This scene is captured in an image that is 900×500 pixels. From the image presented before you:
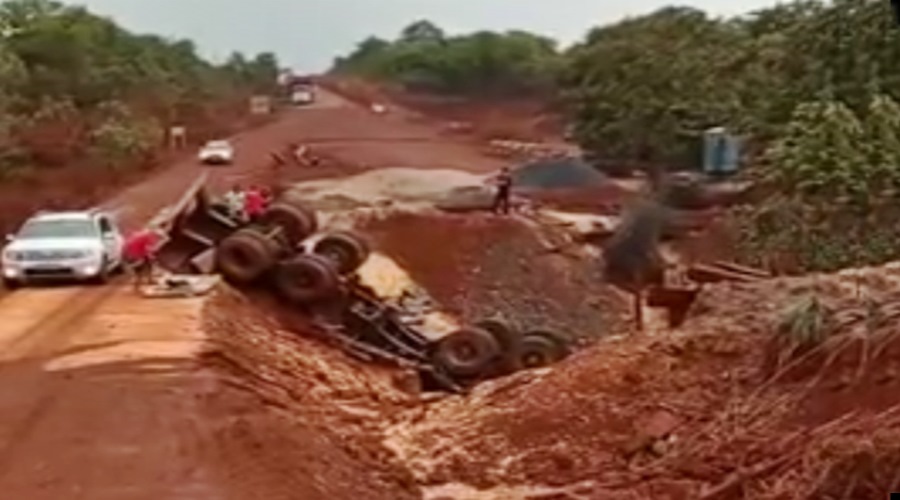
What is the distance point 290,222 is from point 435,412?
1245 centimetres

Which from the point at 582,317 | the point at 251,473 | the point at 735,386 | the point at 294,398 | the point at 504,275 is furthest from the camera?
the point at 504,275

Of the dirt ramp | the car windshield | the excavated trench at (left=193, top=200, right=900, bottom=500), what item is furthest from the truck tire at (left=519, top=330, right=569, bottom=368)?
the car windshield

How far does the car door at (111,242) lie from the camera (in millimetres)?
32094

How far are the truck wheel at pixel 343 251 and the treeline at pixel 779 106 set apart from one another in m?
7.17

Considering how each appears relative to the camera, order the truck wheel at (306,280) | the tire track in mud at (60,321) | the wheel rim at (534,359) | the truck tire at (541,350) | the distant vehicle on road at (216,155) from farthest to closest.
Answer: the distant vehicle on road at (216,155) < the truck wheel at (306,280) < the truck tire at (541,350) < the wheel rim at (534,359) < the tire track in mud at (60,321)

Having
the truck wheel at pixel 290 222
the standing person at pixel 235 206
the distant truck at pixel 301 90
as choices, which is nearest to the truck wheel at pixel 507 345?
the truck wheel at pixel 290 222

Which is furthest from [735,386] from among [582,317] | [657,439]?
[582,317]

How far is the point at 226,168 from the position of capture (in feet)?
230

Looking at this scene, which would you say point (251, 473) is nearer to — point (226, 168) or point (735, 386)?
point (735, 386)

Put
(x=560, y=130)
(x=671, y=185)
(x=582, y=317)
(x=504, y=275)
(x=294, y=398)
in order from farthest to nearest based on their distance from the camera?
(x=560, y=130) → (x=671, y=185) → (x=504, y=275) → (x=582, y=317) → (x=294, y=398)

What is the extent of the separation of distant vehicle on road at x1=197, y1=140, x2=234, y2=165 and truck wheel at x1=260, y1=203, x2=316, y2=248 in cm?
3930

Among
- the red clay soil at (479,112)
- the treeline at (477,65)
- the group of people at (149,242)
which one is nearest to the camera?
the group of people at (149,242)

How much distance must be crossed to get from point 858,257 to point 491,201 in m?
23.6

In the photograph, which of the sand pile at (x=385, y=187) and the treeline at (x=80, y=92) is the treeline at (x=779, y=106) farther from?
the treeline at (x=80, y=92)
